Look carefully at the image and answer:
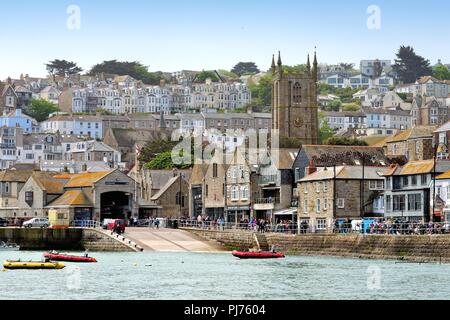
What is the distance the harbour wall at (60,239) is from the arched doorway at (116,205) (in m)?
13.6

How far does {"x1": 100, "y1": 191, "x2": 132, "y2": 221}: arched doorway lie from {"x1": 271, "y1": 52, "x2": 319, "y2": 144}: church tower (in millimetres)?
67181

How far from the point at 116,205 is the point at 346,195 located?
30379 millimetres

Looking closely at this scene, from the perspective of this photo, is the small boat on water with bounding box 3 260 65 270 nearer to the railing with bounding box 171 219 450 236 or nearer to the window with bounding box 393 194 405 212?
the railing with bounding box 171 219 450 236

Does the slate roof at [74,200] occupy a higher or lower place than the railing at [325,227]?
higher

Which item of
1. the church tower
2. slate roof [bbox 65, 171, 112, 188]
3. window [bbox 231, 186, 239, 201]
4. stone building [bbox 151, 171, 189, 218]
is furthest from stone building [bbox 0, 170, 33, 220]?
the church tower

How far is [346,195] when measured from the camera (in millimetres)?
100062

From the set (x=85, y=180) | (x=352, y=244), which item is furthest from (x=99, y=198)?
(x=352, y=244)

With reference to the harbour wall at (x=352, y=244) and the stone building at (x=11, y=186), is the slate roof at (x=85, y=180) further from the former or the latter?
the harbour wall at (x=352, y=244)

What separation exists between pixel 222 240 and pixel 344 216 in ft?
34.0

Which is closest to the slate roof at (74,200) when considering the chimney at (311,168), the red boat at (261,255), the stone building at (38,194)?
the stone building at (38,194)

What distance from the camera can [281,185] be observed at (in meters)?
113

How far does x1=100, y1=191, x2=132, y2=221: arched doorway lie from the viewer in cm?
12018

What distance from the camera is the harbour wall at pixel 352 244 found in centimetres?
7756
